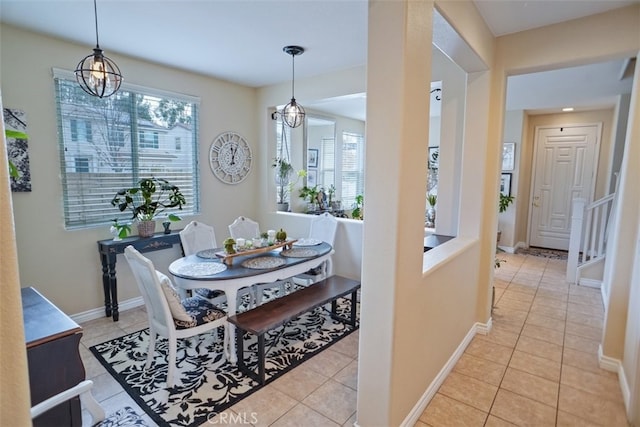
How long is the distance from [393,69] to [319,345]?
234cm

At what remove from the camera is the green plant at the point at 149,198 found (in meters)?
3.60

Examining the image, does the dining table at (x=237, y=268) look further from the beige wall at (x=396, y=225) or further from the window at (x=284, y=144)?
the window at (x=284, y=144)

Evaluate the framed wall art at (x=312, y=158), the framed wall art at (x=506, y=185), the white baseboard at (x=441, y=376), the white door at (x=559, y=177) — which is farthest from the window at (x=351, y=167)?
the white baseboard at (x=441, y=376)

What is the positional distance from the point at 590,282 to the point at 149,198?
18.7 ft

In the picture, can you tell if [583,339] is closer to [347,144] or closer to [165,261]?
[165,261]

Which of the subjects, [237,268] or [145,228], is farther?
[145,228]

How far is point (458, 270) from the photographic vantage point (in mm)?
2545

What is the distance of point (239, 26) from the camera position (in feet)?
9.37

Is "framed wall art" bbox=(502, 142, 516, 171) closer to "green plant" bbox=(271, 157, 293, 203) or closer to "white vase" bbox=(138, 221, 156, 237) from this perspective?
"green plant" bbox=(271, 157, 293, 203)

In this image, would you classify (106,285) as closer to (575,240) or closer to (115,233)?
(115,233)

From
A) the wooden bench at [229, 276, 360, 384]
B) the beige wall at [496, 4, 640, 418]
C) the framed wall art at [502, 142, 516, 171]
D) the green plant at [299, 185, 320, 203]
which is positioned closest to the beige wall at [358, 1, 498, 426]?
the wooden bench at [229, 276, 360, 384]

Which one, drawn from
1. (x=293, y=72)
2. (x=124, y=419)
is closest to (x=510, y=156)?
(x=293, y=72)

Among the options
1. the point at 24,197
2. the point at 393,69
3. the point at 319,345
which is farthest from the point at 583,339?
the point at 24,197

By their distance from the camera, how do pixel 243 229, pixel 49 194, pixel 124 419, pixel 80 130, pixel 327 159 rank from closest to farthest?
pixel 124 419 < pixel 49 194 < pixel 80 130 < pixel 243 229 < pixel 327 159
